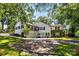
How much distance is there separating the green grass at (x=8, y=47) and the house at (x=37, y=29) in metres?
0.12

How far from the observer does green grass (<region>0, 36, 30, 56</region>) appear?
210cm

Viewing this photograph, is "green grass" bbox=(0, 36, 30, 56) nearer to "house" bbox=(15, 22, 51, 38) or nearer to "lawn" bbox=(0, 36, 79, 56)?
"lawn" bbox=(0, 36, 79, 56)

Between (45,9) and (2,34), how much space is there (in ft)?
1.98

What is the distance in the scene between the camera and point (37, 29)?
213cm

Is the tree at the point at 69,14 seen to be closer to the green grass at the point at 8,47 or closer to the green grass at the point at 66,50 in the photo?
the green grass at the point at 66,50

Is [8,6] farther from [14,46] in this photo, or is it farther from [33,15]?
[14,46]

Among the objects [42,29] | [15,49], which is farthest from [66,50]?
[15,49]

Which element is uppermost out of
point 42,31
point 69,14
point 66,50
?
point 69,14

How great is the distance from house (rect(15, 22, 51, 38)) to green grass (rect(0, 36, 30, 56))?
4.6 inches

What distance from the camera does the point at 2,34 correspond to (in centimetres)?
214

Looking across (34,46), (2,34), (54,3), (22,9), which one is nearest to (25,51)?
(34,46)

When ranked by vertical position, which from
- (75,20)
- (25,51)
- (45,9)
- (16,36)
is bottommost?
(25,51)

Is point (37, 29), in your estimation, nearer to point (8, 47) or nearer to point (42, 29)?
point (42, 29)

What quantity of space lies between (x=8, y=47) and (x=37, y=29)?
41 centimetres
